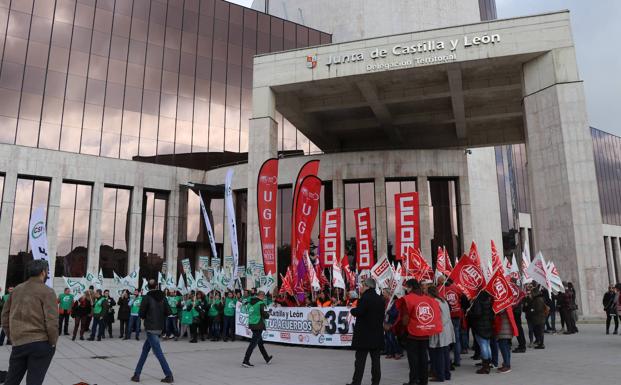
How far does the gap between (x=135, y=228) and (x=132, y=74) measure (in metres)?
11.2

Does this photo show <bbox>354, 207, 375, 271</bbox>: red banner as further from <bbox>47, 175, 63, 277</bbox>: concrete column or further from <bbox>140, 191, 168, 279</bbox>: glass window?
<bbox>47, 175, 63, 277</bbox>: concrete column

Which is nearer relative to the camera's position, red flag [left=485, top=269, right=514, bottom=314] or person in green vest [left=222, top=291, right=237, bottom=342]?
red flag [left=485, top=269, right=514, bottom=314]

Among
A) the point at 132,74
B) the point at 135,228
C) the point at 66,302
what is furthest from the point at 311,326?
the point at 132,74

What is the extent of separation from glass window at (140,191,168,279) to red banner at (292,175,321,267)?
17909 millimetres

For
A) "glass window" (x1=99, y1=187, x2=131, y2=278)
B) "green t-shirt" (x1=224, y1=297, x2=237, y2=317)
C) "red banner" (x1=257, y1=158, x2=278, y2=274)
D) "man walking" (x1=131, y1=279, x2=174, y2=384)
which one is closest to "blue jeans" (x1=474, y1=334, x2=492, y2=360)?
"man walking" (x1=131, y1=279, x2=174, y2=384)

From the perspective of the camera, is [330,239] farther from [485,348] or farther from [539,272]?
[485,348]

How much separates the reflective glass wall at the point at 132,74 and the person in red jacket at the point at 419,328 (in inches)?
1158

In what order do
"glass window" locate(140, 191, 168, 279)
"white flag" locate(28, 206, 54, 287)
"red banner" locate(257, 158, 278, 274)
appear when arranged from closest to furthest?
"white flag" locate(28, 206, 54, 287), "red banner" locate(257, 158, 278, 274), "glass window" locate(140, 191, 168, 279)

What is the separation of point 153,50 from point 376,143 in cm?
1917

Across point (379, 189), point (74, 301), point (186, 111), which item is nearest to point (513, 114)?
point (379, 189)

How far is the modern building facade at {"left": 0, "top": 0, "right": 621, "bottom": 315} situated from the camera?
914 inches

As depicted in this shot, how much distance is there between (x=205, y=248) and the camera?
34656 millimetres

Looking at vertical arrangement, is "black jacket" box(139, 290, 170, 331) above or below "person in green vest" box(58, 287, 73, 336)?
above

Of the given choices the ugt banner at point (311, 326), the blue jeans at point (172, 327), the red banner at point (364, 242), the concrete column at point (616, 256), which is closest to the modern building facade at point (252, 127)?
the blue jeans at point (172, 327)
